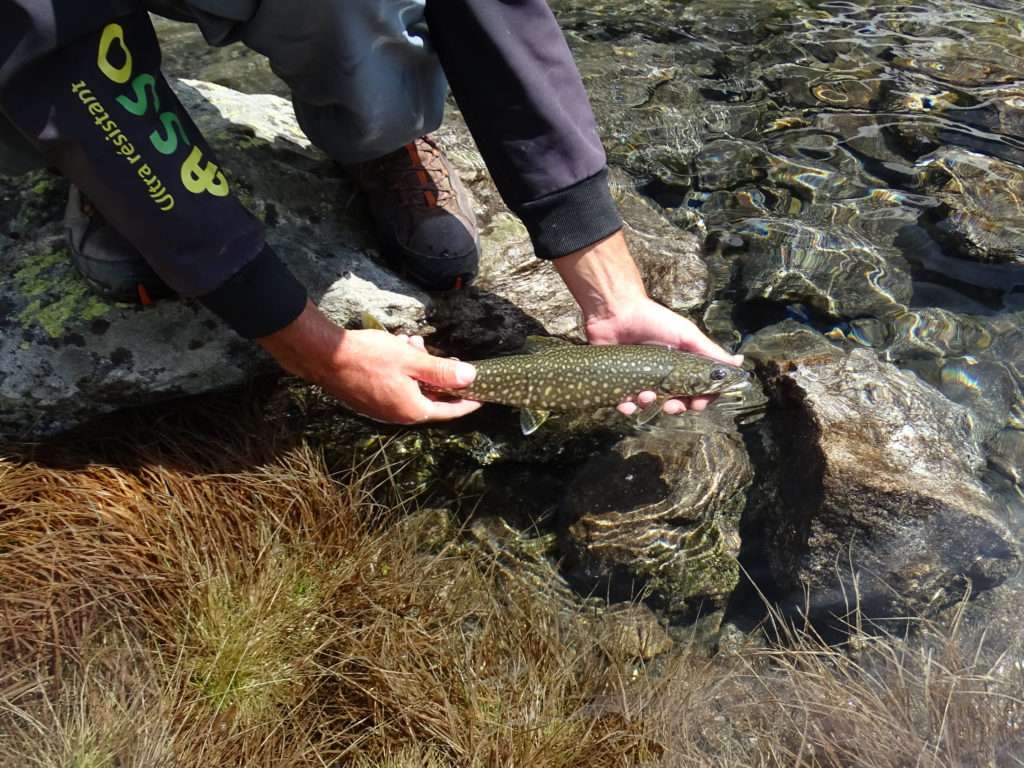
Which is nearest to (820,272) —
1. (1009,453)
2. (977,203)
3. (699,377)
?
(977,203)

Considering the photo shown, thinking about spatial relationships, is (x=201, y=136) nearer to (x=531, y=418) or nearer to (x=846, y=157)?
(x=531, y=418)

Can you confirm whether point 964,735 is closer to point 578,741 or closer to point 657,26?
point 578,741

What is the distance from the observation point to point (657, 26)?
23.1ft

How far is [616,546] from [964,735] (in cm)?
153

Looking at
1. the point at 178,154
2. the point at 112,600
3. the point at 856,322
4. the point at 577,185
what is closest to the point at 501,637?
the point at 112,600

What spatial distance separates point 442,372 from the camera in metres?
3.43

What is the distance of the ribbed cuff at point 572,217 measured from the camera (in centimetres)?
334

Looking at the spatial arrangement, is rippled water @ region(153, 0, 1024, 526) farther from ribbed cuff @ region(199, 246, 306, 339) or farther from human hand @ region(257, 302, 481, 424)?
ribbed cuff @ region(199, 246, 306, 339)

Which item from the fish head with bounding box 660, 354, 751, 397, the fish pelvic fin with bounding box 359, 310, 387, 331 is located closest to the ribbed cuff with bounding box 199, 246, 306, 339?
the fish pelvic fin with bounding box 359, 310, 387, 331

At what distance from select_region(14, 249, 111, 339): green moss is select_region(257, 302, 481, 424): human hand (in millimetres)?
903

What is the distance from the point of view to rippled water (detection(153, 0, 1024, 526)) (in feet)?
15.0

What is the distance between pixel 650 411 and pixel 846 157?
295cm

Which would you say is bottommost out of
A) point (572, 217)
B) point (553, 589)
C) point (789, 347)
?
point (553, 589)

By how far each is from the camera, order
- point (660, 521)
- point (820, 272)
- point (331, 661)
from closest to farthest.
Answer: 1. point (331, 661)
2. point (660, 521)
3. point (820, 272)
